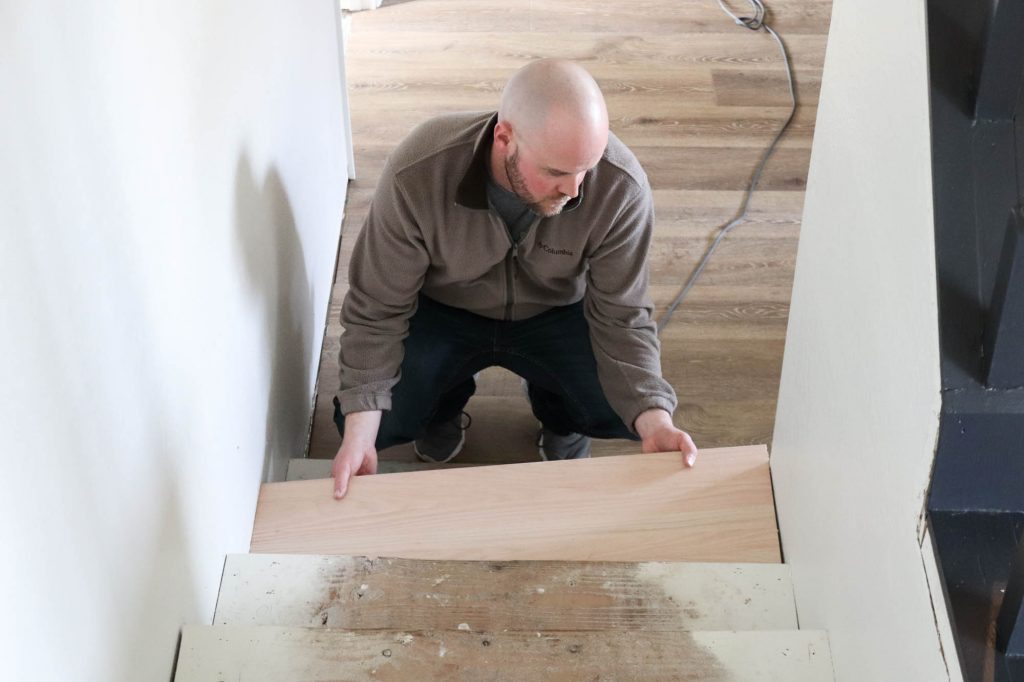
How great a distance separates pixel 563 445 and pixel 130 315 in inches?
52.8

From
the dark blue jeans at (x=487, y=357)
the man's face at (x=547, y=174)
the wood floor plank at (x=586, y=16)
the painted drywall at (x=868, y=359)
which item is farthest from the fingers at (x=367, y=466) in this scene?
the wood floor plank at (x=586, y=16)

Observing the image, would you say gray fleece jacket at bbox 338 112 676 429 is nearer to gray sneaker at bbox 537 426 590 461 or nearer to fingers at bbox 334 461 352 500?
fingers at bbox 334 461 352 500

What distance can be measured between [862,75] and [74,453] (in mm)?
878

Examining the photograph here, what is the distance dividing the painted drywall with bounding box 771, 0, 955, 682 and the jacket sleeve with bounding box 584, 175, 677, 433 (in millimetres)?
409

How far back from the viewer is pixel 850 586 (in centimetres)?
123

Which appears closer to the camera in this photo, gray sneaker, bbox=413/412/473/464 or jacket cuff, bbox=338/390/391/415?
jacket cuff, bbox=338/390/391/415

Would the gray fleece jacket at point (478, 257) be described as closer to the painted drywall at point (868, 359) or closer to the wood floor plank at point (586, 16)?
the painted drywall at point (868, 359)

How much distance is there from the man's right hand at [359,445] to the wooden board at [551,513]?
68 mm

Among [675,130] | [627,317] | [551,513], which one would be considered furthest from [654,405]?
[675,130]

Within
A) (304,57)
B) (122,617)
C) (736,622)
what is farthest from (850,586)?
(304,57)

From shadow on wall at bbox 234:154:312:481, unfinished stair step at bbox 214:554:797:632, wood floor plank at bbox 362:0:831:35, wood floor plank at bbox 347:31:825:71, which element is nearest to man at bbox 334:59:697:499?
shadow on wall at bbox 234:154:312:481

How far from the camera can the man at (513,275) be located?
1.68m

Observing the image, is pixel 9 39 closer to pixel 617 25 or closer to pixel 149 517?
pixel 149 517

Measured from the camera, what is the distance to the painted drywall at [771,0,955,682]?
3.11 feet
